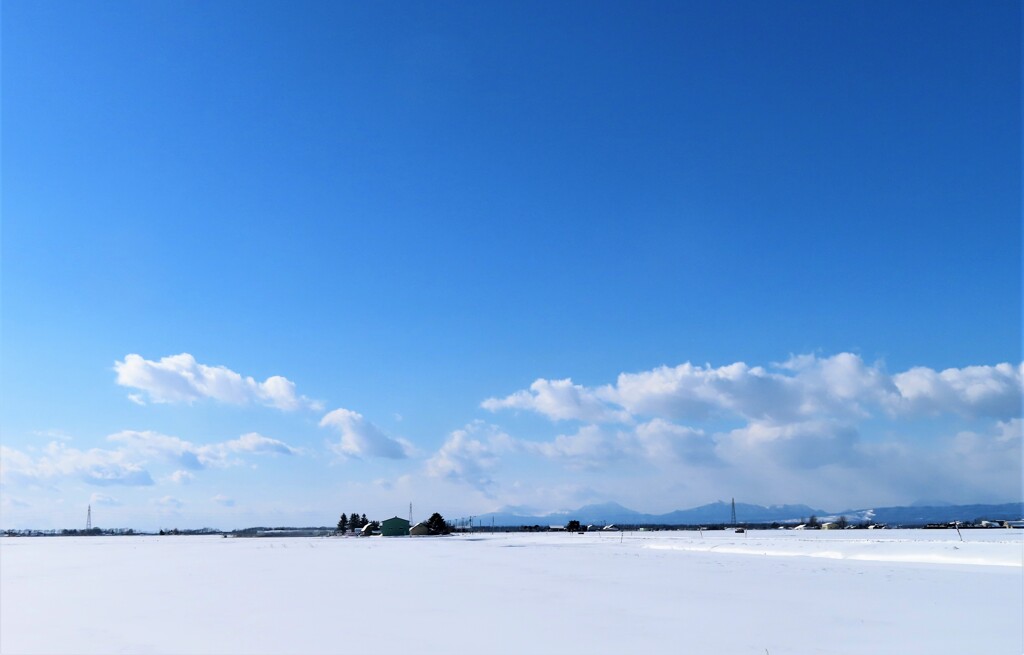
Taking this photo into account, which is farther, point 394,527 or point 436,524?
point 436,524

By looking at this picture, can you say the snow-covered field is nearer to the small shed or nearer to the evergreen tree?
the small shed

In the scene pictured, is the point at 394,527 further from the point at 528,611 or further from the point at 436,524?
the point at 528,611

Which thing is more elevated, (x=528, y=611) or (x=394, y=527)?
(x=528, y=611)

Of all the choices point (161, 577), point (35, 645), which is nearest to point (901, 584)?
point (35, 645)

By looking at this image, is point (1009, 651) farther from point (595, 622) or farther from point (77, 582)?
point (77, 582)

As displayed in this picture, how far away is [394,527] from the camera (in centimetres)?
10544

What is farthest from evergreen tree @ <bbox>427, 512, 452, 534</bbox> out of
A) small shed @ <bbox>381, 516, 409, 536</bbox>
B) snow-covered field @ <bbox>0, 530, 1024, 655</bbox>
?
snow-covered field @ <bbox>0, 530, 1024, 655</bbox>

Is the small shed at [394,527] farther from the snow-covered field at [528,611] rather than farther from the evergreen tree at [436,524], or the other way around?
the snow-covered field at [528,611]

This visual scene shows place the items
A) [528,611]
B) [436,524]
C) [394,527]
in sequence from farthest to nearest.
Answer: [436,524], [394,527], [528,611]

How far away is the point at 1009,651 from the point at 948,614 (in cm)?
423

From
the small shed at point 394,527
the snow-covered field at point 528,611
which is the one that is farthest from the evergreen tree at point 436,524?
the snow-covered field at point 528,611

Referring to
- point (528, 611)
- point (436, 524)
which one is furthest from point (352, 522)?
point (528, 611)

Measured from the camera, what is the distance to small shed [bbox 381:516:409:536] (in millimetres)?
104750

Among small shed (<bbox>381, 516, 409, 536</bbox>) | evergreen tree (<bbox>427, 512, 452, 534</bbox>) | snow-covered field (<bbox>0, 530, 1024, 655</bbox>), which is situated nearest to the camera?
snow-covered field (<bbox>0, 530, 1024, 655</bbox>)
